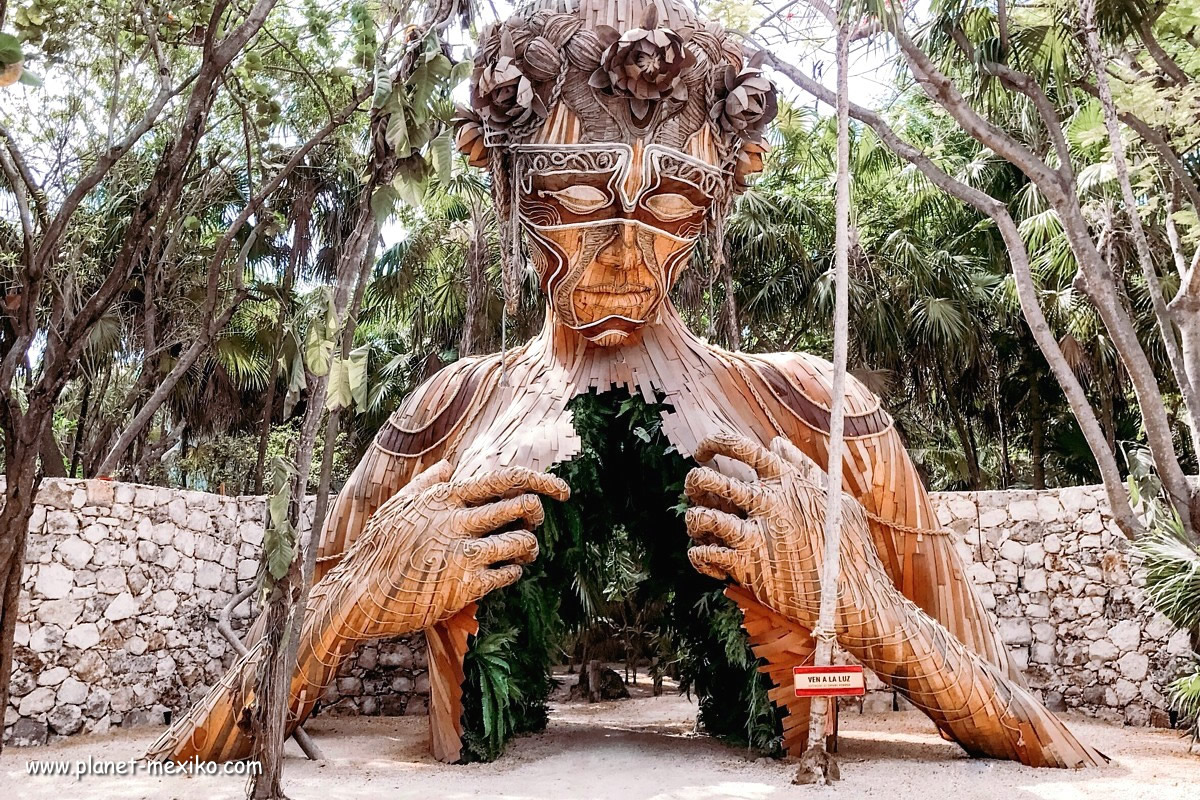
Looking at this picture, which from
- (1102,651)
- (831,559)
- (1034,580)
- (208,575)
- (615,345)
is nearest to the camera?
(831,559)

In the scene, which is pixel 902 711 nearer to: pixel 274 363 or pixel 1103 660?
pixel 1103 660

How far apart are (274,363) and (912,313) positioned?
7.47 meters

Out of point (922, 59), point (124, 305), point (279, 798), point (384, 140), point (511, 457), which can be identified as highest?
point (922, 59)

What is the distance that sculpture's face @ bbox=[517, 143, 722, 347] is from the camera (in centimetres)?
499

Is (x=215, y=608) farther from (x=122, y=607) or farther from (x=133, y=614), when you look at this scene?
(x=122, y=607)

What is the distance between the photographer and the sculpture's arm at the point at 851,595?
4.73 meters

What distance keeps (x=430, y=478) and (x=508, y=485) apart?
0.54m

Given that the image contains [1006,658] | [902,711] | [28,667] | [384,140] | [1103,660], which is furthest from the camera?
[902,711]

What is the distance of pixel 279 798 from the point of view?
395 centimetres

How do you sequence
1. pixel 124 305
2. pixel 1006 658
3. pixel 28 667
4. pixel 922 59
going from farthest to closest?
pixel 124 305, pixel 922 59, pixel 28 667, pixel 1006 658

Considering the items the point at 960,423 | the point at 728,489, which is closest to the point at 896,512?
the point at 728,489

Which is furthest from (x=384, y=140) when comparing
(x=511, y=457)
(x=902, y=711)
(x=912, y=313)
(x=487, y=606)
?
(x=912, y=313)

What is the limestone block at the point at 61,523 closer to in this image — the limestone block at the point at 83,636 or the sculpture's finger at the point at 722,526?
the limestone block at the point at 83,636

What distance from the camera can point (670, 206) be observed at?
5.12 m
